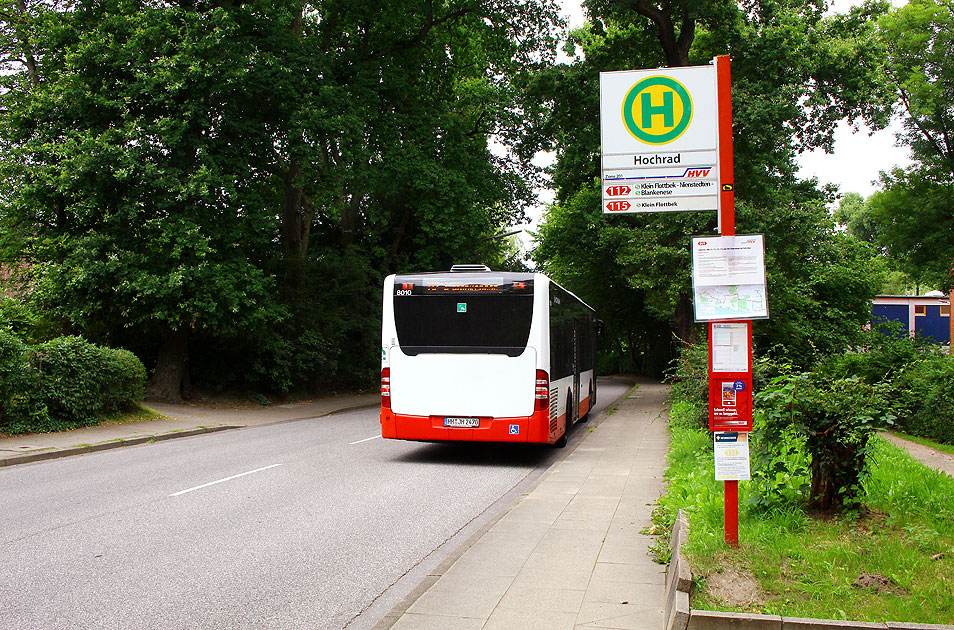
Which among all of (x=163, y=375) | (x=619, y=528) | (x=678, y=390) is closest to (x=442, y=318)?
(x=678, y=390)

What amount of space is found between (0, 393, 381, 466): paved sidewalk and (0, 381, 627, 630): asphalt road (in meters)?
0.56

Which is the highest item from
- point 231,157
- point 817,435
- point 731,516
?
point 231,157

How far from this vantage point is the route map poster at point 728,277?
17.9ft

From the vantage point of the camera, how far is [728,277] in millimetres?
5496

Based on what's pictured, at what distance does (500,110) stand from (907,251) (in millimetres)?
Result: 16782

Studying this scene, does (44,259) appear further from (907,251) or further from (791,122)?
(907,251)

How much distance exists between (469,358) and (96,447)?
7125mm

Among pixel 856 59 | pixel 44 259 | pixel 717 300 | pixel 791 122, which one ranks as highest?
pixel 856 59

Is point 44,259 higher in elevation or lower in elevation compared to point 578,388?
higher

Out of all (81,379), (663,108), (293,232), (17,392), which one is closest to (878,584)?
(663,108)

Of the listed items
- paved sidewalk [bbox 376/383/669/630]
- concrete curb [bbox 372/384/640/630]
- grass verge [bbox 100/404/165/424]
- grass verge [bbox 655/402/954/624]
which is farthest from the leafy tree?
grass verge [bbox 100/404/165/424]

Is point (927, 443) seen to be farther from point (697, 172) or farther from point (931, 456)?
point (697, 172)

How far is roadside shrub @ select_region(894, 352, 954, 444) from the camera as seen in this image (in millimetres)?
15752

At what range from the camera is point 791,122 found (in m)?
22.5
